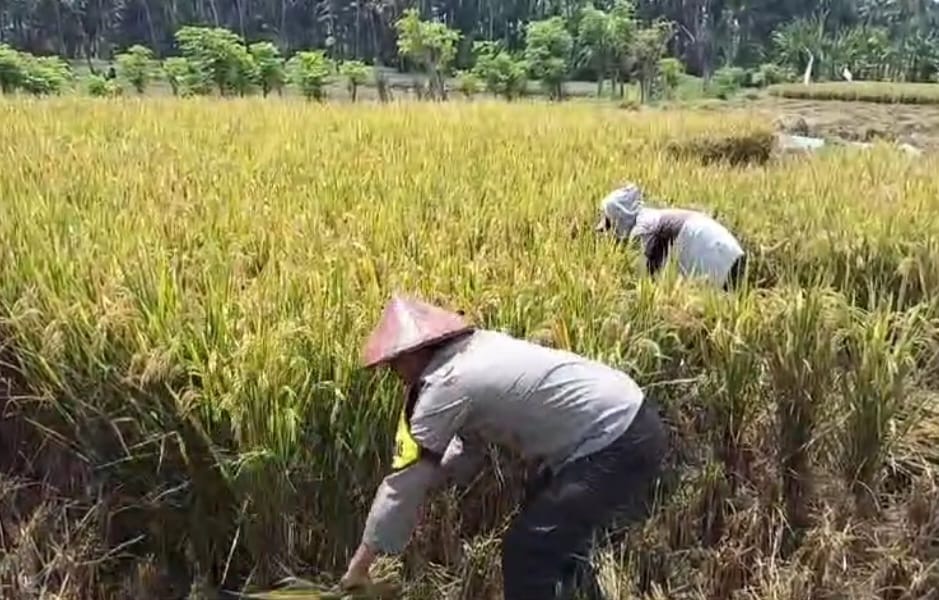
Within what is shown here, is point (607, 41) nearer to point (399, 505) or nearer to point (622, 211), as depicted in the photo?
point (622, 211)

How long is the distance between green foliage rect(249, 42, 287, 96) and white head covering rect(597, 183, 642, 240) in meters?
23.7

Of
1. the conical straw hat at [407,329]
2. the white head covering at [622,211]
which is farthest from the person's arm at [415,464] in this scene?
the white head covering at [622,211]

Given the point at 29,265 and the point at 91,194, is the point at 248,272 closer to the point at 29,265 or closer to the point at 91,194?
the point at 29,265

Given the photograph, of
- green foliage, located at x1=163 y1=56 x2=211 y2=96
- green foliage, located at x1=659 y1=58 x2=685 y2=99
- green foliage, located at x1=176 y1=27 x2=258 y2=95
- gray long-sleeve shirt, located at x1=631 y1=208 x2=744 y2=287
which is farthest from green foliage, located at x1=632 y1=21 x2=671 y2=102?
gray long-sleeve shirt, located at x1=631 y1=208 x2=744 y2=287

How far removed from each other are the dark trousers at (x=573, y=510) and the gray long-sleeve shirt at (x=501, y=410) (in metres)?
0.04

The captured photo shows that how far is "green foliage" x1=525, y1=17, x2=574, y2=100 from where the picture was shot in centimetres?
3528

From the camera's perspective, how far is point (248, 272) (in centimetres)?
311

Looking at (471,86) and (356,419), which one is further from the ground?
(356,419)

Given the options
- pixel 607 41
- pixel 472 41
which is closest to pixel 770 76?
pixel 607 41

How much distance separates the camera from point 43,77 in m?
23.5

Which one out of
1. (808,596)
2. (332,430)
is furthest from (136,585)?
A: (808,596)

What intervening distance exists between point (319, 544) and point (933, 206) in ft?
11.0

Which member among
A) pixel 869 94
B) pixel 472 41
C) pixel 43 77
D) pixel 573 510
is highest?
pixel 472 41

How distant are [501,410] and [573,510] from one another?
0.97 ft
